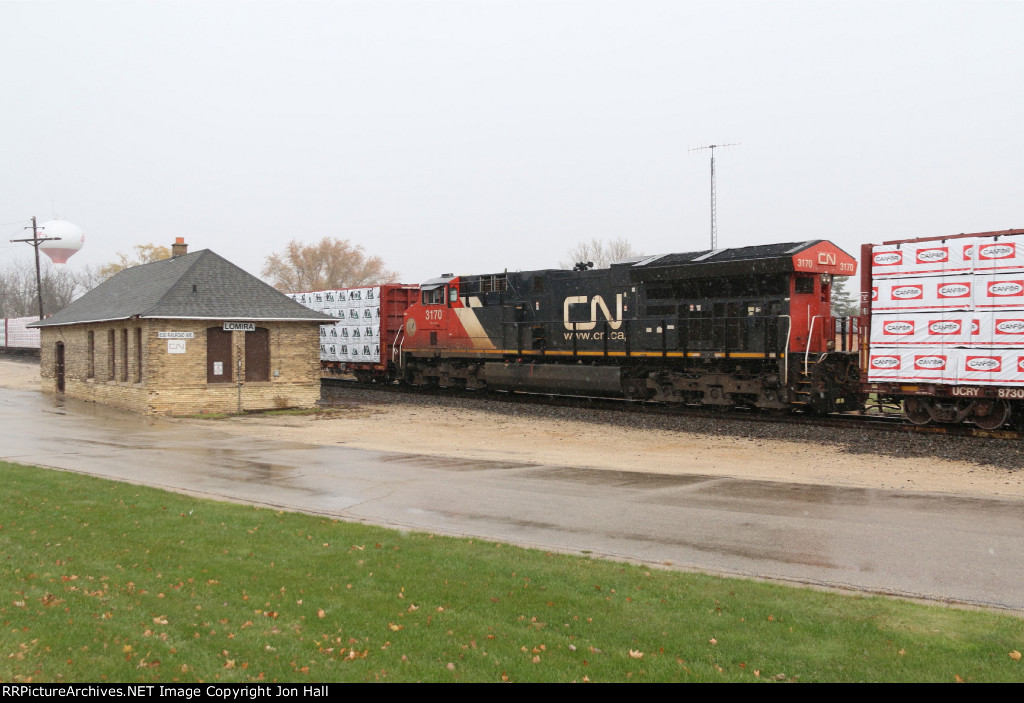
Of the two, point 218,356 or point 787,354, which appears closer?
point 787,354

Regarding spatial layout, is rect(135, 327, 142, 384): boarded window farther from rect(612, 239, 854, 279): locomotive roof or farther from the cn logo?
rect(612, 239, 854, 279): locomotive roof

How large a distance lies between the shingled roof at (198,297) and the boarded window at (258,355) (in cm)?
75

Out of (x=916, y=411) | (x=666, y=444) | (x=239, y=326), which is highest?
(x=239, y=326)

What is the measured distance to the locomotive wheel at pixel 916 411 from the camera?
56.5ft

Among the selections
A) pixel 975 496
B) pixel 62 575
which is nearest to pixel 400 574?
pixel 62 575

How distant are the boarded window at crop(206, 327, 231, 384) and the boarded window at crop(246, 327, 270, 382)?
665 mm

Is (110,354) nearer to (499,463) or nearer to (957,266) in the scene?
(499,463)

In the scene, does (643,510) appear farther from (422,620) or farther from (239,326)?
(239,326)

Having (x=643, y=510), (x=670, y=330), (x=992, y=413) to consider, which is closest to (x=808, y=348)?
(x=670, y=330)

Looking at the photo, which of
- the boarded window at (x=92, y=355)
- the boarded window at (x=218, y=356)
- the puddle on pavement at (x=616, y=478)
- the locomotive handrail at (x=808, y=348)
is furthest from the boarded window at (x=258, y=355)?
the locomotive handrail at (x=808, y=348)

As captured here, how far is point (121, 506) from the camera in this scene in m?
10.2

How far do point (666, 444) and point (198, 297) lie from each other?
16.0m

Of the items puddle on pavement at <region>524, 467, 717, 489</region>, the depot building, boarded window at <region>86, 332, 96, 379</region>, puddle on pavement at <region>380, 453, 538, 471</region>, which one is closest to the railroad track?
the depot building

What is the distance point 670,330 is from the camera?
2148cm
